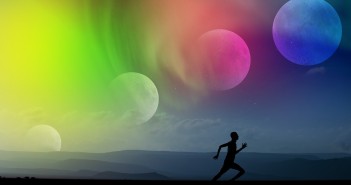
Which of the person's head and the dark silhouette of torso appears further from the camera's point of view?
the dark silhouette of torso

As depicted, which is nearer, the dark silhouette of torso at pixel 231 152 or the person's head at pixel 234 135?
A: the person's head at pixel 234 135

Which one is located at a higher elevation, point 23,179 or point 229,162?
point 229,162

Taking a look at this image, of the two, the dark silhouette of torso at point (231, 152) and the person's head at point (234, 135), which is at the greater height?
the person's head at point (234, 135)

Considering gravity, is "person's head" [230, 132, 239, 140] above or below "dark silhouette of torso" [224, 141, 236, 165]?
above

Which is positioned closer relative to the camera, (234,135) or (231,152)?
(234,135)

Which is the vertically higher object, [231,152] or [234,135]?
[234,135]
